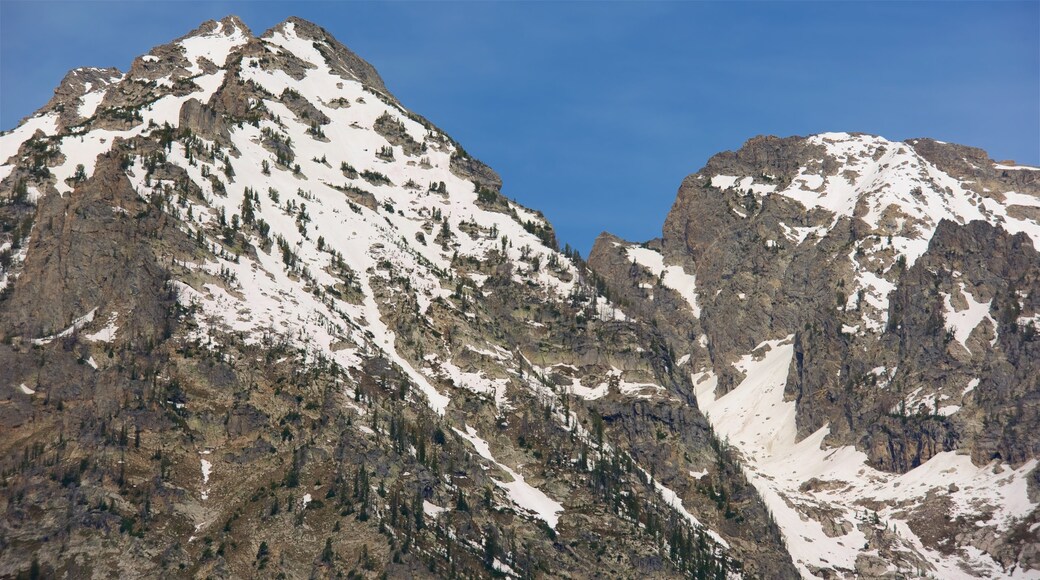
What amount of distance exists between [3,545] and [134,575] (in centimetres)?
1613

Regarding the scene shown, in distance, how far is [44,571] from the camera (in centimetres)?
19675

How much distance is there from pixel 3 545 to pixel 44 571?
675 centimetres

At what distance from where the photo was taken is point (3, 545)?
199 meters

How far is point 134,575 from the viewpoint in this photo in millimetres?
199500

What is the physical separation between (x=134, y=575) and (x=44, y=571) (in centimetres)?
1047
